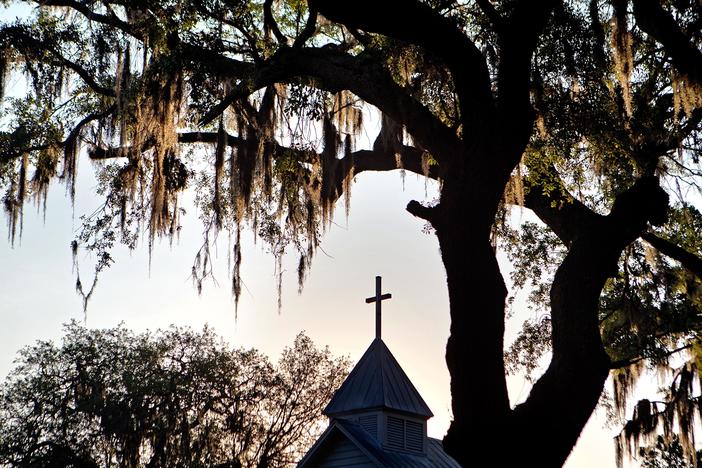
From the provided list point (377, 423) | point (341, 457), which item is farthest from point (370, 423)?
point (341, 457)

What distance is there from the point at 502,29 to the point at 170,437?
2439cm

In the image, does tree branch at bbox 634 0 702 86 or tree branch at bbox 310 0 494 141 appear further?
tree branch at bbox 634 0 702 86

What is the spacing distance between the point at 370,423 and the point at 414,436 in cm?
138

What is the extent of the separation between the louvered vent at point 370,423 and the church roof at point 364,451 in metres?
0.19

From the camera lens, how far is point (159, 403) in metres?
30.5

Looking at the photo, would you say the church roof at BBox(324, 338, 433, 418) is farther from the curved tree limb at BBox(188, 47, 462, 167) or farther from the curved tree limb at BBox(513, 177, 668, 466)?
the curved tree limb at BBox(513, 177, 668, 466)

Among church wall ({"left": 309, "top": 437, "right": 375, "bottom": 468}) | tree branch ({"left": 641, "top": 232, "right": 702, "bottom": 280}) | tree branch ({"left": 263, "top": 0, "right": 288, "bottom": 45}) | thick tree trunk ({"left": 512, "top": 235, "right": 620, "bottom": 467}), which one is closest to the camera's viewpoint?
thick tree trunk ({"left": 512, "top": 235, "right": 620, "bottom": 467})

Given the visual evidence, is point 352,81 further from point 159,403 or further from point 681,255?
point 159,403

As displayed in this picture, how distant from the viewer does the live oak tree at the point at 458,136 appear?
738cm

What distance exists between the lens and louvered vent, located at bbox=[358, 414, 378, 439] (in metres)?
21.6

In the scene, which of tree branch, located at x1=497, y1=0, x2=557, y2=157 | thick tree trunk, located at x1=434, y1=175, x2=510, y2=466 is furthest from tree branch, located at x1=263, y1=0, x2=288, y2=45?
thick tree trunk, located at x1=434, y1=175, x2=510, y2=466

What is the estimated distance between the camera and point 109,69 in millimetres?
13180

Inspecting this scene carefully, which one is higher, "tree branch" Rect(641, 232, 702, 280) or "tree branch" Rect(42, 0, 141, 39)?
"tree branch" Rect(42, 0, 141, 39)

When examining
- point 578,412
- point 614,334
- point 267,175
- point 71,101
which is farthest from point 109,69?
point 614,334
